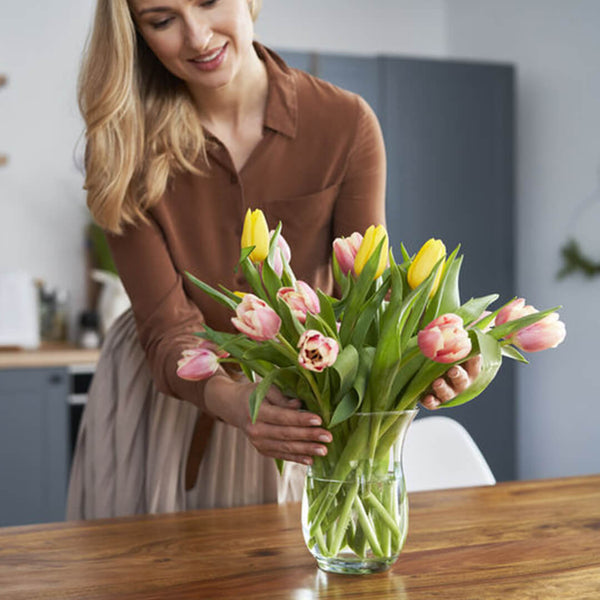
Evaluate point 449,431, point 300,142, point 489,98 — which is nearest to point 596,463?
point 489,98

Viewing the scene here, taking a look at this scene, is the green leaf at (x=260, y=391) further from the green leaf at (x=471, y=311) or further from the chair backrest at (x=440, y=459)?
the chair backrest at (x=440, y=459)

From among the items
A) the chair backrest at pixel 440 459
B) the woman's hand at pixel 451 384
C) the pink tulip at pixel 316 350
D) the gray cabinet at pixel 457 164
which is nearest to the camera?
the pink tulip at pixel 316 350

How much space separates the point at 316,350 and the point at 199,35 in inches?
27.6

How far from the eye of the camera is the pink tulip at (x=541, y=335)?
87 centimetres

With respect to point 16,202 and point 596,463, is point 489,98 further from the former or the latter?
point 16,202

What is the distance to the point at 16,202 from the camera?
12.3 ft

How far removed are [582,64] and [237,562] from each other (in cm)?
312

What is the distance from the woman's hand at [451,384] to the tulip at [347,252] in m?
0.15

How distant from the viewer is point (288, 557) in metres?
1.02

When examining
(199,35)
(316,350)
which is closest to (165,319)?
(199,35)

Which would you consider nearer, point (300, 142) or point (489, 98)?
point (300, 142)

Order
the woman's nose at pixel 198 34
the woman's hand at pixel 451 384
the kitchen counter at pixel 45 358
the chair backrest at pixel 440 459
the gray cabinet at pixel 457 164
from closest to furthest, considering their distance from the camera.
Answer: the woman's hand at pixel 451 384
the woman's nose at pixel 198 34
the chair backrest at pixel 440 459
the kitchen counter at pixel 45 358
the gray cabinet at pixel 457 164

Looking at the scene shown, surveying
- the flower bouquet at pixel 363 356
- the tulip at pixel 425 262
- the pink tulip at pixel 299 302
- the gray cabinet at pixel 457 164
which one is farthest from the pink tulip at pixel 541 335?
the gray cabinet at pixel 457 164

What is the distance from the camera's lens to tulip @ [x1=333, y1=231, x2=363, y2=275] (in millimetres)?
914
